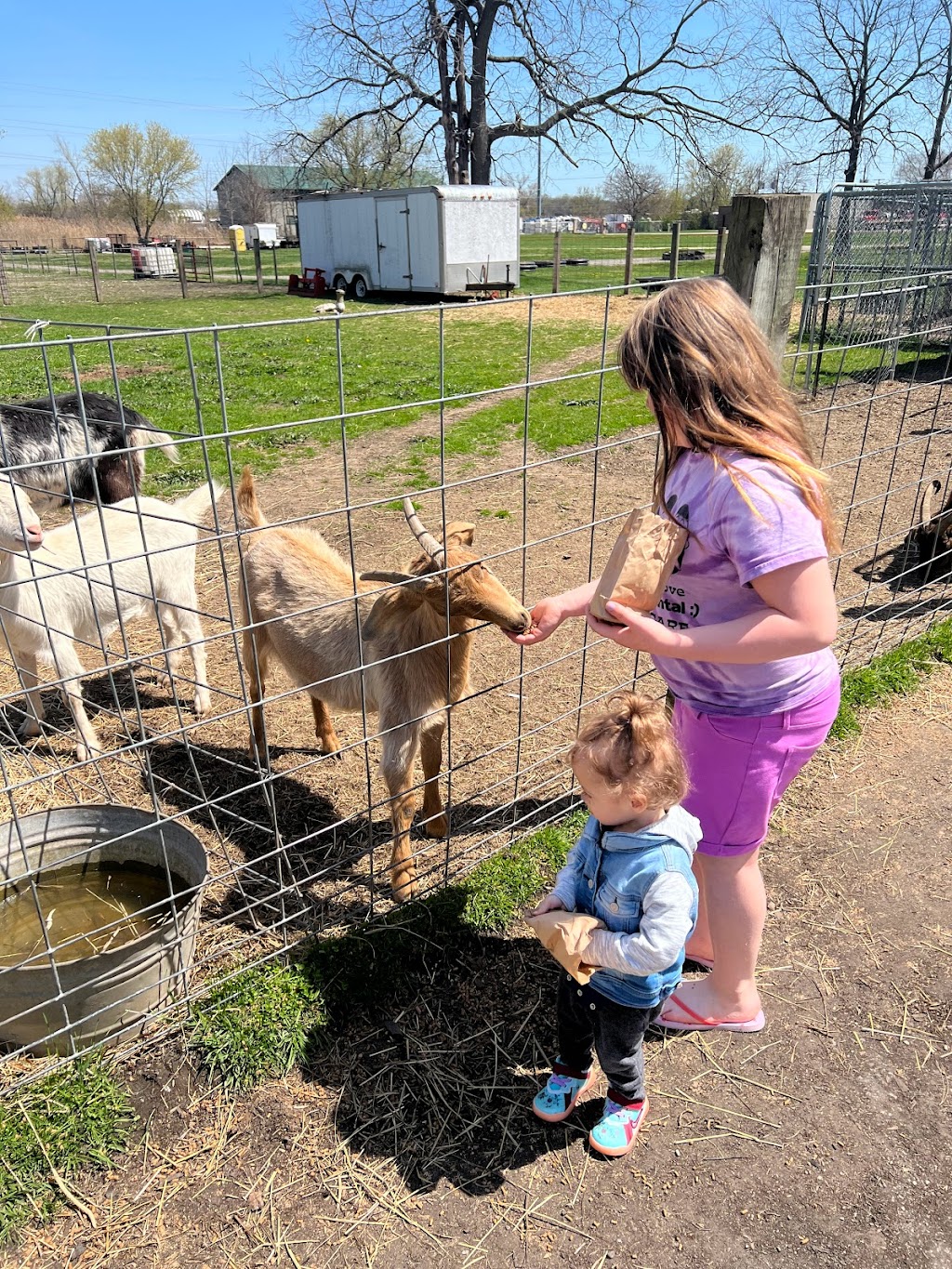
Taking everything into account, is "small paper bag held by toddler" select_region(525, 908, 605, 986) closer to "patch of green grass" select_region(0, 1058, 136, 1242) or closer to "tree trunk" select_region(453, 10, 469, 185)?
"patch of green grass" select_region(0, 1058, 136, 1242)

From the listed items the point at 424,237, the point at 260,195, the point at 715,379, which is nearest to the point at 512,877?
the point at 715,379

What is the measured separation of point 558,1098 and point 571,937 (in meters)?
0.68

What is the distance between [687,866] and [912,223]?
1357 cm

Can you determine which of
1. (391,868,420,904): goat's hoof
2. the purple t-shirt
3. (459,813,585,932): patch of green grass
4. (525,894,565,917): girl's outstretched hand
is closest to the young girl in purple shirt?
the purple t-shirt

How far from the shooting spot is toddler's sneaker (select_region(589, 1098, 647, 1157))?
7.85 feet

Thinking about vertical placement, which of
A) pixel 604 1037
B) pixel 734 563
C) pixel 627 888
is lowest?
pixel 604 1037

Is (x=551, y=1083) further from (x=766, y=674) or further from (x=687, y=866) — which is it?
(x=766, y=674)

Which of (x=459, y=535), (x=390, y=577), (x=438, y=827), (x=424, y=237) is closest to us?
(x=390, y=577)

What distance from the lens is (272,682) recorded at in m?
5.00

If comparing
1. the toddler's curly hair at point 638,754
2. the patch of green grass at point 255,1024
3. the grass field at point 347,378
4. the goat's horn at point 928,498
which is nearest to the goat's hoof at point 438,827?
the patch of green grass at point 255,1024

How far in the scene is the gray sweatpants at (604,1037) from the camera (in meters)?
2.30

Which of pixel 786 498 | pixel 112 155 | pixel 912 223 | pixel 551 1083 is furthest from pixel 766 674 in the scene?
pixel 112 155

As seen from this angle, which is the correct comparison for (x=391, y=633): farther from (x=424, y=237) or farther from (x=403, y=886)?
(x=424, y=237)

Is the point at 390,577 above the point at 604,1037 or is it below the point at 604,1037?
above
